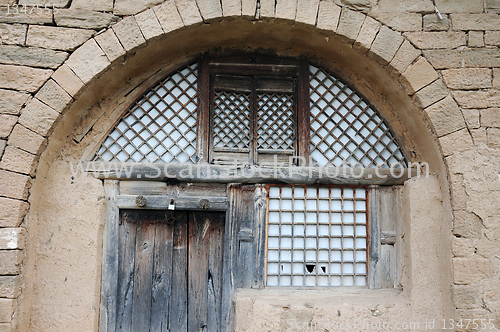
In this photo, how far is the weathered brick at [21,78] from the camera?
8.70 feet

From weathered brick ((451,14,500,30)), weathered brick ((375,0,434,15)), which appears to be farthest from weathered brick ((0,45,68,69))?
weathered brick ((451,14,500,30))

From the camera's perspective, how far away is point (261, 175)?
2.98 meters

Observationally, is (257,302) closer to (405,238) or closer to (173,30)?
(405,238)

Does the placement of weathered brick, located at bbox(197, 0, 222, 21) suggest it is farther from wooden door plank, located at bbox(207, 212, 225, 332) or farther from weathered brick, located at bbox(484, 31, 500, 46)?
weathered brick, located at bbox(484, 31, 500, 46)

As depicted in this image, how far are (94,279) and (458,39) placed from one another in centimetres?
332

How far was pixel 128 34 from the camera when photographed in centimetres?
275

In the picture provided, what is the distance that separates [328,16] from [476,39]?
114 centimetres

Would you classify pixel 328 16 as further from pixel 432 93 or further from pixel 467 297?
pixel 467 297

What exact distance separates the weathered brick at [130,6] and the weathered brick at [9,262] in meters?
1.87

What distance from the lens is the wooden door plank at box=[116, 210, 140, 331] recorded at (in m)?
2.94

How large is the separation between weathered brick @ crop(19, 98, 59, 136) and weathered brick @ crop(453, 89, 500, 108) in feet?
9.76

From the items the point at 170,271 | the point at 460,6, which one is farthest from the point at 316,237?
the point at 460,6

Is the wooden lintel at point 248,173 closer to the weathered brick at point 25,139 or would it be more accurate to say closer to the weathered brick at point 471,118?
the weathered brick at point 25,139

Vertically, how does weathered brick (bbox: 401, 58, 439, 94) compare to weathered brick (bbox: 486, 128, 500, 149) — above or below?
above
